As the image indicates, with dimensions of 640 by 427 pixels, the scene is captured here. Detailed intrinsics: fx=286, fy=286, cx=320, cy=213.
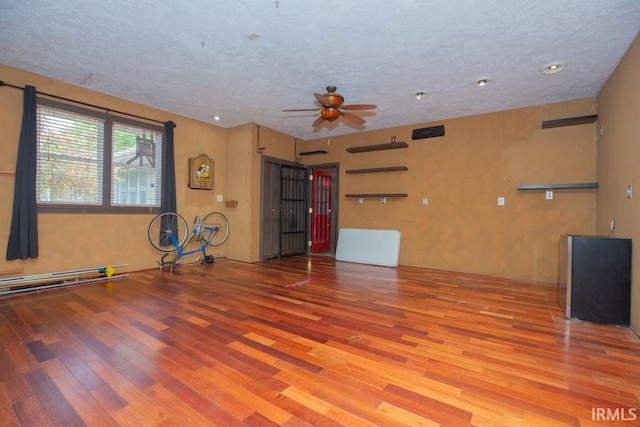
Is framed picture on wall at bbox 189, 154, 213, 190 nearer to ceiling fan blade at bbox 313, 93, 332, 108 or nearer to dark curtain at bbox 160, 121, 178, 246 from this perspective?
dark curtain at bbox 160, 121, 178, 246

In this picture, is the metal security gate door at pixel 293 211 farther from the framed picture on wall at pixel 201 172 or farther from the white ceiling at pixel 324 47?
the white ceiling at pixel 324 47

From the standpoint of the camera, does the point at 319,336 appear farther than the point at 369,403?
Yes

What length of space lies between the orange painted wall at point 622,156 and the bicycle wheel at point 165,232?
587 centimetres

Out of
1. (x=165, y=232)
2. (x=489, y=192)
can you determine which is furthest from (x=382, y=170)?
(x=165, y=232)

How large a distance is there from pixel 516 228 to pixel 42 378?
5.67 meters

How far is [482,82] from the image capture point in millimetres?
3707

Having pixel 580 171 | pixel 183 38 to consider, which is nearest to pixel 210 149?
pixel 183 38

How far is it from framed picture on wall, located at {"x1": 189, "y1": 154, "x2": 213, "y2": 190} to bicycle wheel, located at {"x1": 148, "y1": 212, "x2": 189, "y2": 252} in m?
0.73

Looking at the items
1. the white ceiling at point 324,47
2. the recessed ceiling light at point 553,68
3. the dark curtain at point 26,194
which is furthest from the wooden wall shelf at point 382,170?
the dark curtain at point 26,194

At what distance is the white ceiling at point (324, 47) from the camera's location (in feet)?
8.00

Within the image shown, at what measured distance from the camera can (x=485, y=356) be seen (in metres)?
2.06

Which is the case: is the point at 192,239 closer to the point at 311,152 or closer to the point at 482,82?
the point at 311,152

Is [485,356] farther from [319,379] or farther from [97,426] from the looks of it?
[97,426]

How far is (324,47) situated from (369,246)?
3703 millimetres
